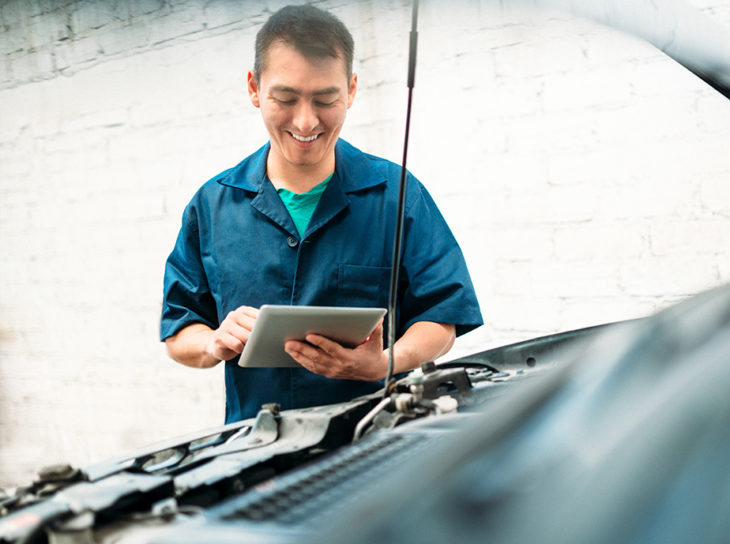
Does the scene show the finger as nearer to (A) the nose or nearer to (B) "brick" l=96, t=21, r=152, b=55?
(A) the nose

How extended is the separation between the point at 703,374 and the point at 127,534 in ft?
1.30

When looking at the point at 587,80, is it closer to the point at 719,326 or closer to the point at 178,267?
the point at 178,267

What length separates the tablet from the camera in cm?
74

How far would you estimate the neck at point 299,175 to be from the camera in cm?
119

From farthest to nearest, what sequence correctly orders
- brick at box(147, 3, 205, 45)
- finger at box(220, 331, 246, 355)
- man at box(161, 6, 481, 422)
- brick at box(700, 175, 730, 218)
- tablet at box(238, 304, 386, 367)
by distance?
brick at box(147, 3, 205, 45) < brick at box(700, 175, 730, 218) < man at box(161, 6, 481, 422) < finger at box(220, 331, 246, 355) < tablet at box(238, 304, 386, 367)

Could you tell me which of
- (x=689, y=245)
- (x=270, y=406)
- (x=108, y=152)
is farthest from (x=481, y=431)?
(x=108, y=152)

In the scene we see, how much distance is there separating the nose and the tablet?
353mm

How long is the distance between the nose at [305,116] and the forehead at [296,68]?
0.11ft

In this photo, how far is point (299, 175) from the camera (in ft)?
3.92

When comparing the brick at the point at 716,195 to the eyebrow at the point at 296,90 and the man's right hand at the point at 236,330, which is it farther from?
the man's right hand at the point at 236,330

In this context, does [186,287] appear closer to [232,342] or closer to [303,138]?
[232,342]

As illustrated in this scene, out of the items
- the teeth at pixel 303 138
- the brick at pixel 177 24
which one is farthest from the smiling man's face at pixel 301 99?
the brick at pixel 177 24

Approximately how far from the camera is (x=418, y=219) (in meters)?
1.18

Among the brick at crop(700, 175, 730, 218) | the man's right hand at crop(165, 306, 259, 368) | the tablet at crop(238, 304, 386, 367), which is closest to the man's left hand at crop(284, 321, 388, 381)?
the tablet at crop(238, 304, 386, 367)
